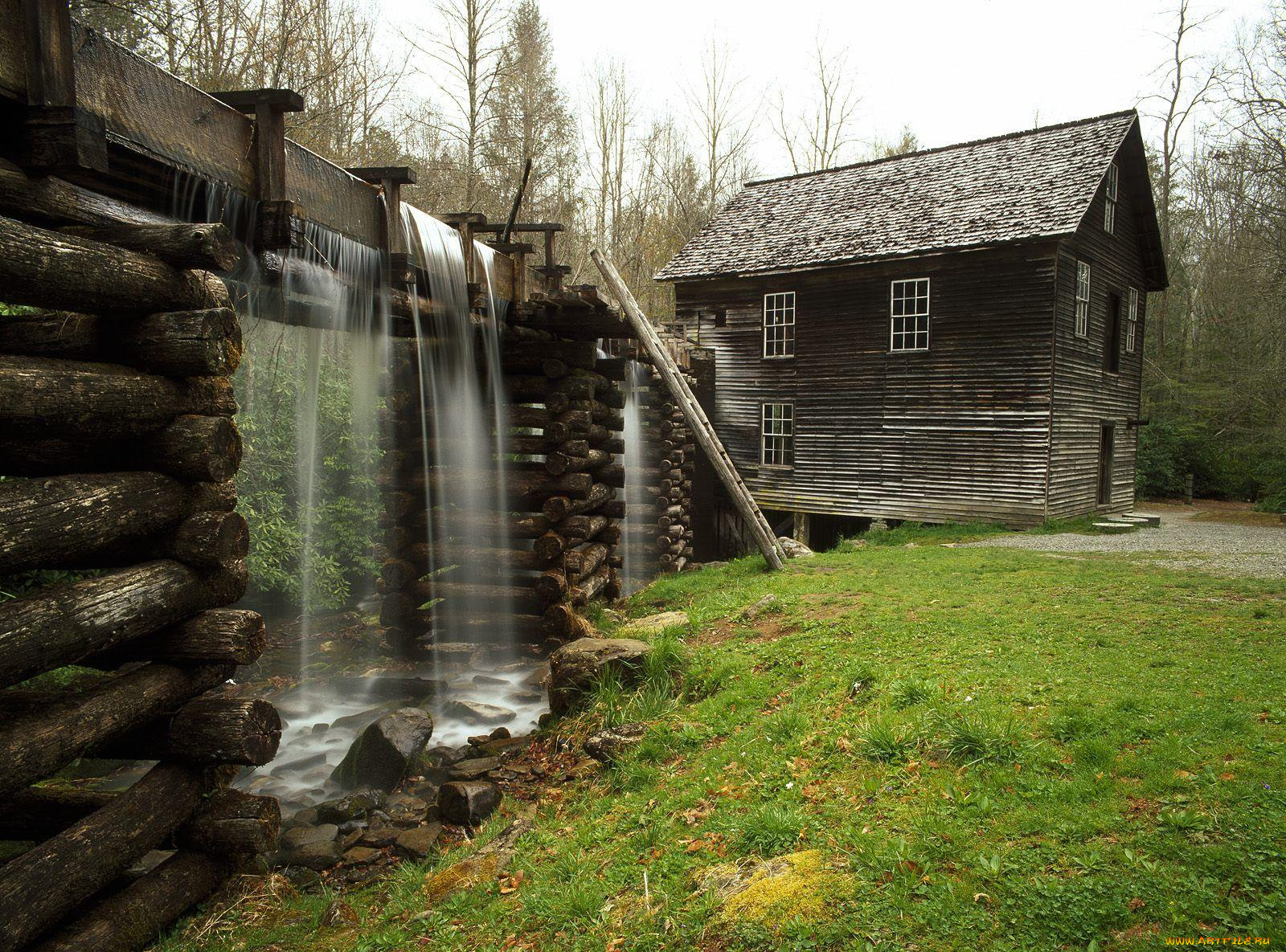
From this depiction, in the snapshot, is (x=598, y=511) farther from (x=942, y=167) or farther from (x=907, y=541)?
(x=942, y=167)

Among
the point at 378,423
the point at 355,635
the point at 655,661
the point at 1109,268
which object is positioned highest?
the point at 1109,268

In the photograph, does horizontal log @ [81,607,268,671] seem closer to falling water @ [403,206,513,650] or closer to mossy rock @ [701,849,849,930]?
mossy rock @ [701,849,849,930]

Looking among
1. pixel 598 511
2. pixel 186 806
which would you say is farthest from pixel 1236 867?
pixel 598 511

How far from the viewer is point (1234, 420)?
2577cm

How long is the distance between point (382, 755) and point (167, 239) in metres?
4.64

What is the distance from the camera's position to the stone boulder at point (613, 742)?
5938mm

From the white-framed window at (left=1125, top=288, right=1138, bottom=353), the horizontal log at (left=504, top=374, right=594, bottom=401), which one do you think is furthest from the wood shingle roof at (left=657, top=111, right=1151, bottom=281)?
the horizontal log at (left=504, top=374, right=594, bottom=401)

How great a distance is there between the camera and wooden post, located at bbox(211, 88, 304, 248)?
16.4 feet

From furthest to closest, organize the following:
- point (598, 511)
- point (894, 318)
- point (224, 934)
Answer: point (894, 318) → point (598, 511) → point (224, 934)

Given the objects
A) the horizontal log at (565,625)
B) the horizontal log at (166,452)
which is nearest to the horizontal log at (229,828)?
the horizontal log at (166,452)

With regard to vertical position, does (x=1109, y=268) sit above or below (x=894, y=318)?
above

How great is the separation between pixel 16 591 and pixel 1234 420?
31383 millimetres

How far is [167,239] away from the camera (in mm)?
4125

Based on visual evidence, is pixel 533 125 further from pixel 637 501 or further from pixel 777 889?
pixel 777 889
